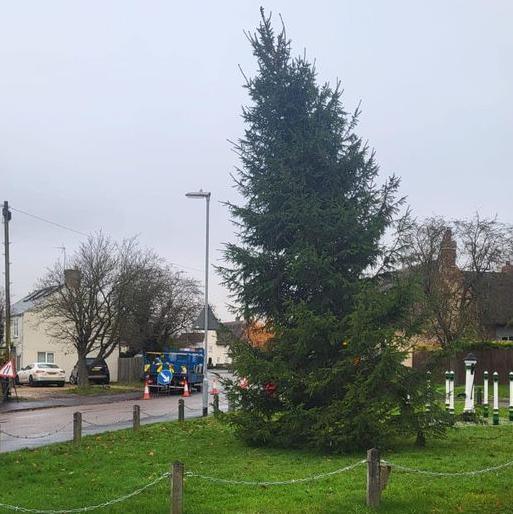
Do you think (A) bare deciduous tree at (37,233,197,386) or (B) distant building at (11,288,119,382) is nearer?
(A) bare deciduous tree at (37,233,197,386)

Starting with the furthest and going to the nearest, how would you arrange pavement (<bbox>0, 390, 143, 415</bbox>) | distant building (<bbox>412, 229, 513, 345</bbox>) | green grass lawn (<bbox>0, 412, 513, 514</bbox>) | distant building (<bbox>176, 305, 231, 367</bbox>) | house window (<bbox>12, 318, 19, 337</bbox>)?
house window (<bbox>12, 318, 19, 337</bbox>) < distant building (<bbox>412, 229, 513, 345</bbox>) < pavement (<bbox>0, 390, 143, 415</bbox>) < distant building (<bbox>176, 305, 231, 367</bbox>) < green grass lawn (<bbox>0, 412, 513, 514</bbox>)

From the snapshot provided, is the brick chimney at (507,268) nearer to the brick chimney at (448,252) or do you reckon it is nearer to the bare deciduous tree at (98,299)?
the brick chimney at (448,252)

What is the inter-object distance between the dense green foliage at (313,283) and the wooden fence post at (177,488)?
5.25 m

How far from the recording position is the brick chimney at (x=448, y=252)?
40500 millimetres

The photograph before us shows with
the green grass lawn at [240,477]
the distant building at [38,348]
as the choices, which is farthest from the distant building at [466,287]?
the distant building at [38,348]

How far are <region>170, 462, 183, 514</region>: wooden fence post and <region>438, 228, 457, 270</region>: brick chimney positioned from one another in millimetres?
33638

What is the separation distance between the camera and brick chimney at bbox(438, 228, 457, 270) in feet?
133

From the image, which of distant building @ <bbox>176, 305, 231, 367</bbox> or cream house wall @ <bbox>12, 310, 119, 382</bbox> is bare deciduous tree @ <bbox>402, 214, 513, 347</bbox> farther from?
cream house wall @ <bbox>12, 310, 119, 382</bbox>

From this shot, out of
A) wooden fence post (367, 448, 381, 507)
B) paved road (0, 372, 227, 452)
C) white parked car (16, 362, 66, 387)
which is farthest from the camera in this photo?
white parked car (16, 362, 66, 387)

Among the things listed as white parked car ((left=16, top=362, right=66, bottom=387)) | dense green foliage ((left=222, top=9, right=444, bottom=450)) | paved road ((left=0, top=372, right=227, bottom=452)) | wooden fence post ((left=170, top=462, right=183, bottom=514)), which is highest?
dense green foliage ((left=222, top=9, right=444, bottom=450))

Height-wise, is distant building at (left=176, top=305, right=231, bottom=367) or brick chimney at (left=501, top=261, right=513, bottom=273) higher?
brick chimney at (left=501, top=261, right=513, bottom=273)

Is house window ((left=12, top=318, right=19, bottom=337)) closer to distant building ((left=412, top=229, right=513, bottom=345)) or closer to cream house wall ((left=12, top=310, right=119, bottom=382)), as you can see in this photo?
cream house wall ((left=12, top=310, right=119, bottom=382))

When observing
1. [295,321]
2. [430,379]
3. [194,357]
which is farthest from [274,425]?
[194,357]

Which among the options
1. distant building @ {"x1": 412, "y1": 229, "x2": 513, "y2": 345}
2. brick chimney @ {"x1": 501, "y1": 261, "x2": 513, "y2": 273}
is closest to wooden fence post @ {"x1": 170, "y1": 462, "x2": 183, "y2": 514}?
distant building @ {"x1": 412, "y1": 229, "x2": 513, "y2": 345}
